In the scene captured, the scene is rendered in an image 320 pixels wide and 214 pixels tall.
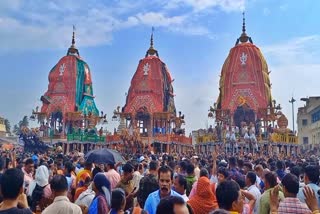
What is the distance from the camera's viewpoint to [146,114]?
40.8m

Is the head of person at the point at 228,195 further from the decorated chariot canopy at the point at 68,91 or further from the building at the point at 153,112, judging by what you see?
the decorated chariot canopy at the point at 68,91

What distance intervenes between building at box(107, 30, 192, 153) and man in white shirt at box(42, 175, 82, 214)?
31.2 m

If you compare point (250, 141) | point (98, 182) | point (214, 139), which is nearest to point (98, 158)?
point (98, 182)

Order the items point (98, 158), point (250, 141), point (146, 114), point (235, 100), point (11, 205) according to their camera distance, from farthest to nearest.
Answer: point (146, 114)
point (235, 100)
point (250, 141)
point (98, 158)
point (11, 205)

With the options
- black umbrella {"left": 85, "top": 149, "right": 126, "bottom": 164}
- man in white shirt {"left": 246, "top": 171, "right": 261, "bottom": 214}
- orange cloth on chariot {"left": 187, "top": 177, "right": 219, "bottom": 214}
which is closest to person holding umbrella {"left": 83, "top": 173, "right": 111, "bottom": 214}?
orange cloth on chariot {"left": 187, "top": 177, "right": 219, "bottom": 214}

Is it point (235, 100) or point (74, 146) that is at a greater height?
point (235, 100)

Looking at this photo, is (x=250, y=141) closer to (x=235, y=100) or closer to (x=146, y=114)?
(x=235, y=100)

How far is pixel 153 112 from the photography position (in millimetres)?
39344

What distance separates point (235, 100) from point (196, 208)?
3362 cm

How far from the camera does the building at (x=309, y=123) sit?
47031mm

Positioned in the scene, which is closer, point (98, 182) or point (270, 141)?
point (98, 182)

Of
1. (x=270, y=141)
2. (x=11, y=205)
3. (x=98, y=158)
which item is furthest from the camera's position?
(x=270, y=141)

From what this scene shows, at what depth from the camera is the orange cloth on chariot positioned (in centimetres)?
486

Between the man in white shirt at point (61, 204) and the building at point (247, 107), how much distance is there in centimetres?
2929
